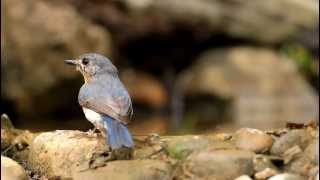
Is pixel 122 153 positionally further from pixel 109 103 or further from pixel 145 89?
pixel 145 89

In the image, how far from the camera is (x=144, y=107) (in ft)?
45.1

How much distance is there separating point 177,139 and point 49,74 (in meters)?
8.53

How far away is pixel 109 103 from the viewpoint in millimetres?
4402

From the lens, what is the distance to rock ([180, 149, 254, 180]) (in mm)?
3924

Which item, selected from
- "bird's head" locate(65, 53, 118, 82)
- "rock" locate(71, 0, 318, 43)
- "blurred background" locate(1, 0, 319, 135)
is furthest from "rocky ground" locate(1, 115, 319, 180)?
"rock" locate(71, 0, 318, 43)

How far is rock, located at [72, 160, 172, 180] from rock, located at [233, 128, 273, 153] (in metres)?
0.35

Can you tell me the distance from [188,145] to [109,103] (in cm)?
49

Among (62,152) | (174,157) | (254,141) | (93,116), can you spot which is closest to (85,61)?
(93,116)

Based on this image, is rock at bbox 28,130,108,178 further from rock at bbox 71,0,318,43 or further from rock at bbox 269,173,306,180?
rock at bbox 71,0,318,43

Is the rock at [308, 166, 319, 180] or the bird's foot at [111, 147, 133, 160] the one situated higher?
the bird's foot at [111, 147, 133, 160]

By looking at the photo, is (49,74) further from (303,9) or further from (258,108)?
(303,9)

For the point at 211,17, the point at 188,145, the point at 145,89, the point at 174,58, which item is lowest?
the point at 145,89

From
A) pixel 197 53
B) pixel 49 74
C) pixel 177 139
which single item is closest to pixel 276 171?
pixel 177 139

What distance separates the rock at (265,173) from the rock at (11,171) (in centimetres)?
98
